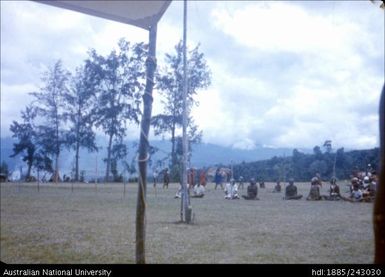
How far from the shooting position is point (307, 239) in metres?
8.36

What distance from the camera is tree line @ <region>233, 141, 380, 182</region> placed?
24.2 metres

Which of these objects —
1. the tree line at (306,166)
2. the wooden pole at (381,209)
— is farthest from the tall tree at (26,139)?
the wooden pole at (381,209)

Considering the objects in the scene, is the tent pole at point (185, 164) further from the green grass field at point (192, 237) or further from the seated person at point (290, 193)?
the seated person at point (290, 193)

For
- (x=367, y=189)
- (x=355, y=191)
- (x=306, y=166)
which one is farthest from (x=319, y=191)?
(x=306, y=166)

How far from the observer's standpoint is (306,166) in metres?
29.1

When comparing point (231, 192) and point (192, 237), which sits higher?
point (231, 192)

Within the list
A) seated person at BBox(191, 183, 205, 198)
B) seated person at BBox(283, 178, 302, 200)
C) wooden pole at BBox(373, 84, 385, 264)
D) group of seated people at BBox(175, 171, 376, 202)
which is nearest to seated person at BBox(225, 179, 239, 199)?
group of seated people at BBox(175, 171, 376, 202)

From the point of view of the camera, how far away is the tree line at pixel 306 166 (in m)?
24.2

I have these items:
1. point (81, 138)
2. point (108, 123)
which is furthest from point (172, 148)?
point (81, 138)

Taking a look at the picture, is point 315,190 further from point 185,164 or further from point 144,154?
point 144,154

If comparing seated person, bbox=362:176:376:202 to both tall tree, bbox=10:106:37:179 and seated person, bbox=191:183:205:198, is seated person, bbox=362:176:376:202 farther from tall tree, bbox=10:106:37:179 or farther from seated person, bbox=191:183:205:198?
tall tree, bbox=10:106:37:179

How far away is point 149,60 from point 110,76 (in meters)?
37.2

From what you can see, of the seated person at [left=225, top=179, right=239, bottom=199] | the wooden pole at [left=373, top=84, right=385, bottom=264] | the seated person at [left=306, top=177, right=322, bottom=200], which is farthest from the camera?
the seated person at [left=225, top=179, right=239, bottom=199]

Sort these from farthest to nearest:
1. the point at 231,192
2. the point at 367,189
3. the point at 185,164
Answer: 1. the point at 231,192
2. the point at 367,189
3. the point at 185,164
